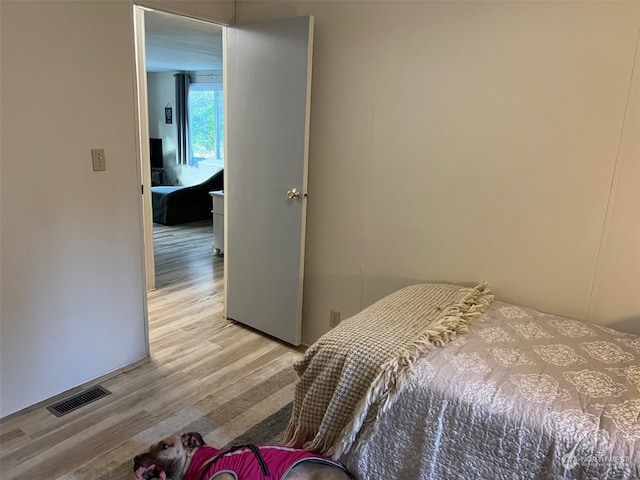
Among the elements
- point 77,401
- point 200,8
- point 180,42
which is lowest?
point 77,401

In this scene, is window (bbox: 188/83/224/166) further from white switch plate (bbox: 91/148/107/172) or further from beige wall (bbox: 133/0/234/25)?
white switch plate (bbox: 91/148/107/172)

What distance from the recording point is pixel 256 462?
154 centimetres

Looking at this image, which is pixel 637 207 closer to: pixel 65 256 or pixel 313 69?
pixel 313 69

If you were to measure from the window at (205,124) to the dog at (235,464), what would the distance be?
22.5ft

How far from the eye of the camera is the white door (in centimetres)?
269

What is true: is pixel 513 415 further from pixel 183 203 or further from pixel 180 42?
pixel 183 203

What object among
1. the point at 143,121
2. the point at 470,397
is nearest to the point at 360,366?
the point at 470,397

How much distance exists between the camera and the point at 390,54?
2.42 metres

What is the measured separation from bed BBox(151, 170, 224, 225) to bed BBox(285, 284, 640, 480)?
5.10 metres

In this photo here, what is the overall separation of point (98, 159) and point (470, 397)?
209 cm

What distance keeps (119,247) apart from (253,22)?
1.56 metres

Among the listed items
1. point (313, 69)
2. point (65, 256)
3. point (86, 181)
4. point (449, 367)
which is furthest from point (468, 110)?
point (65, 256)

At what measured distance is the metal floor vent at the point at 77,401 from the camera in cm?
232

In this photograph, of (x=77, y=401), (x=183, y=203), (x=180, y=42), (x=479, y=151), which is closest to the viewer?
(x=479, y=151)
